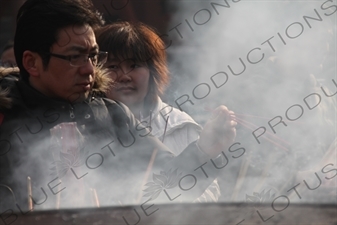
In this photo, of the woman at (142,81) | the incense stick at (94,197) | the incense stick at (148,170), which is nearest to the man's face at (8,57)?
the woman at (142,81)

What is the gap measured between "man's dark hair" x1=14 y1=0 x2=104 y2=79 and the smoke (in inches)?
27.9

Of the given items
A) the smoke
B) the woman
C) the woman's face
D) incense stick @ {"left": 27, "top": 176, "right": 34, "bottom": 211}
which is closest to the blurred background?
the smoke

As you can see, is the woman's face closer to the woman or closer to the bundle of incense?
the woman

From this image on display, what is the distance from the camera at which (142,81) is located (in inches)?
101

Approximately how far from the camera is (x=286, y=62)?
262cm

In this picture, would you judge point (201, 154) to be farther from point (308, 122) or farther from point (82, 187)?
point (308, 122)

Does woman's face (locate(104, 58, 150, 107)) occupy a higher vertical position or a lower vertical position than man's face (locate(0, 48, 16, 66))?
lower

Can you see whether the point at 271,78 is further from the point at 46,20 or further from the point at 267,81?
the point at 46,20

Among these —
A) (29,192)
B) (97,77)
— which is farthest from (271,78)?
(29,192)

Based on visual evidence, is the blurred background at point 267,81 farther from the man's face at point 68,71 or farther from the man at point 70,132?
the man's face at point 68,71

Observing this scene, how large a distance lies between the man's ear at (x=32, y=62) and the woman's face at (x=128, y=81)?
49 cm

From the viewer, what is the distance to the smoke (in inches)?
98.3

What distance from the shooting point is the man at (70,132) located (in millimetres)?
1949

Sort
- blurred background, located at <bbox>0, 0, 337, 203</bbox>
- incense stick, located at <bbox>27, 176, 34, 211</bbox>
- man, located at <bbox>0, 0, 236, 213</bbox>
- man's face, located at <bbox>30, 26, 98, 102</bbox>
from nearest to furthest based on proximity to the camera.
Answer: incense stick, located at <bbox>27, 176, 34, 211</bbox>
man, located at <bbox>0, 0, 236, 213</bbox>
man's face, located at <bbox>30, 26, 98, 102</bbox>
blurred background, located at <bbox>0, 0, 337, 203</bbox>
